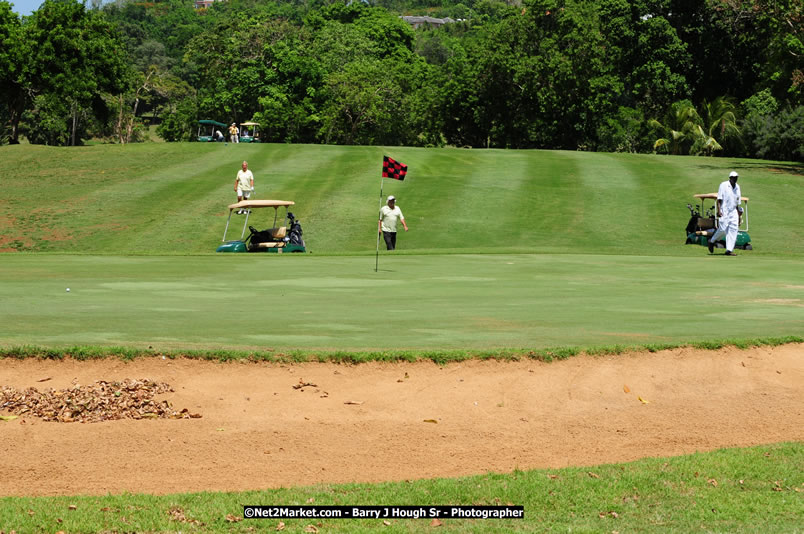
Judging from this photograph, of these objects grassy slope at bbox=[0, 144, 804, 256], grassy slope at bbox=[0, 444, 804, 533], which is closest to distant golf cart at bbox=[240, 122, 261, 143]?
grassy slope at bbox=[0, 144, 804, 256]

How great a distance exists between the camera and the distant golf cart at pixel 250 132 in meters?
72.7

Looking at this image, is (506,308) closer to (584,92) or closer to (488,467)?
(488,467)

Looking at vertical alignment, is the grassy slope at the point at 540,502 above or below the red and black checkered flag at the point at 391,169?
below

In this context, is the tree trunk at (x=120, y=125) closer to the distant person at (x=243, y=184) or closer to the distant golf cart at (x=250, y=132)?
the distant golf cart at (x=250, y=132)

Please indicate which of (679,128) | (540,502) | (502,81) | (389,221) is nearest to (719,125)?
(679,128)

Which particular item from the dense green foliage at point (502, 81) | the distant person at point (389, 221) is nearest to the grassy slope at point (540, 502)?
the distant person at point (389, 221)

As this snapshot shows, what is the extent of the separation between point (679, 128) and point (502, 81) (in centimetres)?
1693

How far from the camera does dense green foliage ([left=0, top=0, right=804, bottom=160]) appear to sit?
228 feet

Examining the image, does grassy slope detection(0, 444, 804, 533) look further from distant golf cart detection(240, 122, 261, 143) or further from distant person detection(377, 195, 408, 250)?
distant golf cart detection(240, 122, 261, 143)

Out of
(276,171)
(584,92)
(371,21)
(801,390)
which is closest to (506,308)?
(801,390)

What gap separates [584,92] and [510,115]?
7326 millimetres

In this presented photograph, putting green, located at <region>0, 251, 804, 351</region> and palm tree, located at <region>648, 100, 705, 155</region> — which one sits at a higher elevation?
palm tree, located at <region>648, 100, 705, 155</region>

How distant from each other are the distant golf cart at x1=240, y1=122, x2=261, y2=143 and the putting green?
52550mm

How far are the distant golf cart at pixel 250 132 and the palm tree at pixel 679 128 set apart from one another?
31579 millimetres
